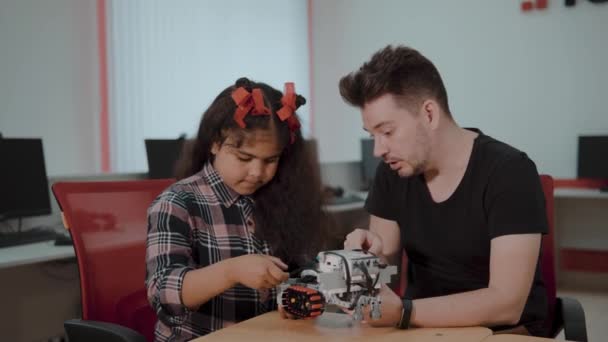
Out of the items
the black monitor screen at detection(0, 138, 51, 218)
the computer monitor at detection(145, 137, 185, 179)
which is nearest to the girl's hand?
the black monitor screen at detection(0, 138, 51, 218)

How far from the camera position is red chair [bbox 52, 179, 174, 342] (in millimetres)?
1538

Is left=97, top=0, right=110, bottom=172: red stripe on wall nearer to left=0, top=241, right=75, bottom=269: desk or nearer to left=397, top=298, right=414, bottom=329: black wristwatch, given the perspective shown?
left=0, top=241, right=75, bottom=269: desk

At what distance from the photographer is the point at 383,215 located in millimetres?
1703

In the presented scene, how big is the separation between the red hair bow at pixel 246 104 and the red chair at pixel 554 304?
756 millimetres

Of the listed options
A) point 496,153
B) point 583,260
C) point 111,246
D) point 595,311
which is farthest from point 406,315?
point 583,260

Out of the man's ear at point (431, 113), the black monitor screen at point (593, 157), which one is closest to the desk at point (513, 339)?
the man's ear at point (431, 113)

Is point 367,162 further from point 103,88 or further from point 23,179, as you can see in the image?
point 23,179

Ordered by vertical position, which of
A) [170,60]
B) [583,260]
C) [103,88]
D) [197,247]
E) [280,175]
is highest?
[170,60]

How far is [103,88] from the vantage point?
14.5 feet

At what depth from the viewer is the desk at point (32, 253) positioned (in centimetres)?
222

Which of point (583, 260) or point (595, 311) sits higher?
point (583, 260)

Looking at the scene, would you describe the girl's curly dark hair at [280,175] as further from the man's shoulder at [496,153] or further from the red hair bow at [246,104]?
the man's shoulder at [496,153]

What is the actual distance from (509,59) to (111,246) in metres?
4.44

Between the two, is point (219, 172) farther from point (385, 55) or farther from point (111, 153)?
point (111, 153)
